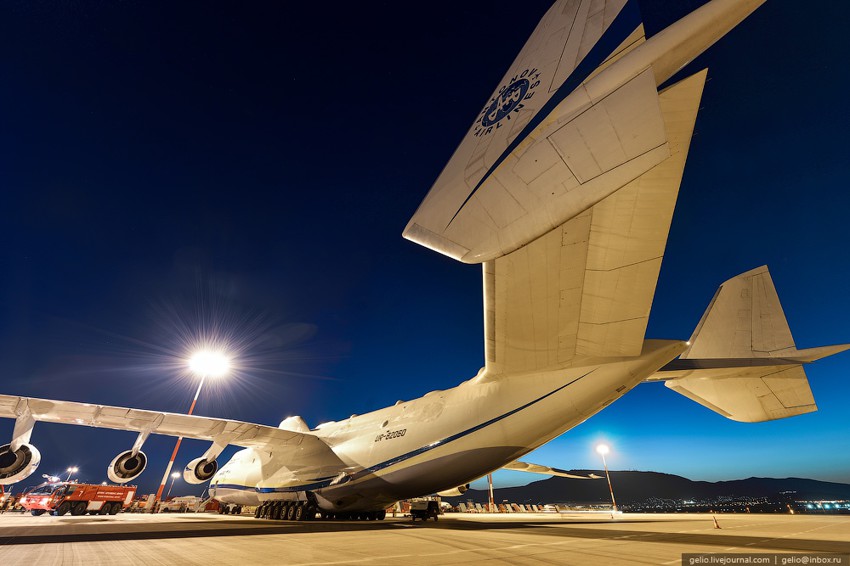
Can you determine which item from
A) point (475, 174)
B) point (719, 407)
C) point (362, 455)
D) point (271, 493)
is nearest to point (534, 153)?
point (475, 174)

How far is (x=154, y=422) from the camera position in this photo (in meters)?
10.6

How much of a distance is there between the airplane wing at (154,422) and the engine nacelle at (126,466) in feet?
2.27

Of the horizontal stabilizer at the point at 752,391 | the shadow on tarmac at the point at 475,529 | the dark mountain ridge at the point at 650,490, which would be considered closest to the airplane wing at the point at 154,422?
the shadow on tarmac at the point at 475,529

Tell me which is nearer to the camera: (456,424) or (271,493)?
(456,424)

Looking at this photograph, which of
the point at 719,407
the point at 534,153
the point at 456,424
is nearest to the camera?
the point at 534,153

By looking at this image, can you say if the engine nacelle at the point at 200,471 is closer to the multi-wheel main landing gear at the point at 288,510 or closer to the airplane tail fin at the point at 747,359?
the multi-wheel main landing gear at the point at 288,510

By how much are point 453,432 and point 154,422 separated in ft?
27.4

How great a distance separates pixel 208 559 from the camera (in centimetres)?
401

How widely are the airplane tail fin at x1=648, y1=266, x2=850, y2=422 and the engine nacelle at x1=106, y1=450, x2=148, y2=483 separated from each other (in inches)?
499

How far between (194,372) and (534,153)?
20.0m

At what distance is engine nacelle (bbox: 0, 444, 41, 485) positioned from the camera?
26.8ft

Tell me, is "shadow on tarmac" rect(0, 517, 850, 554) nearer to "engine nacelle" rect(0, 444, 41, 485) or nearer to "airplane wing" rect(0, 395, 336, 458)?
"engine nacelle" rect(0, 444, 41, 485)

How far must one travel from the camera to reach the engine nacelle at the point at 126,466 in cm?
980

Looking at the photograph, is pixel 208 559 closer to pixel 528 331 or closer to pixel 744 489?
pixel 528 331
